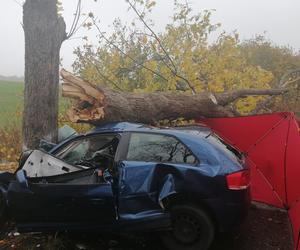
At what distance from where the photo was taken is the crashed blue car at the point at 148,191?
5312 millimetres

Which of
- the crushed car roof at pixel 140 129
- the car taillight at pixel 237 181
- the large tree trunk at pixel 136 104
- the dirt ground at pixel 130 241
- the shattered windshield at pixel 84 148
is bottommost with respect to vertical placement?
the dirt ground at pixel 130 241

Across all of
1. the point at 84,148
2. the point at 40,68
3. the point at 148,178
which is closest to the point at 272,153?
the point at 148,178

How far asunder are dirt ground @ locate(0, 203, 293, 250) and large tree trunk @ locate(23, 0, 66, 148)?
192 centimetres

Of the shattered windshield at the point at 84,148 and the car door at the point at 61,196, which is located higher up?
the shattered windshield at the point at 84,148

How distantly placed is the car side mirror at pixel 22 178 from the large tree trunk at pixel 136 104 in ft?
4.50

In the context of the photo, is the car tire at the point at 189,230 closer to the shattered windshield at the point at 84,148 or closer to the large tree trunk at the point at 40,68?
the shattered windshield at the point at 84,148

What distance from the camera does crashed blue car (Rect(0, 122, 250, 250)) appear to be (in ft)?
17.4

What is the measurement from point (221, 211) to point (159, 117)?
3330mm

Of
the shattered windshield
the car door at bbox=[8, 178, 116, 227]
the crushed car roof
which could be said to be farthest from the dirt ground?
the crushed car roof

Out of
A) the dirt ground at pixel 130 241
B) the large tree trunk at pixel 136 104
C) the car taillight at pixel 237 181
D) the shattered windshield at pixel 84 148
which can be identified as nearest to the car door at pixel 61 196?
the shattered windshield at pixel 84 148

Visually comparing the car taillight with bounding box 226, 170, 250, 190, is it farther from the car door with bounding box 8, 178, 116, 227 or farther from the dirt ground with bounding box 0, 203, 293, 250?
the car door with bounding box 8, 178, 116, 227

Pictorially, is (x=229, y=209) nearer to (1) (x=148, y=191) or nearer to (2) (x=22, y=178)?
(1) (x=148, y=191)

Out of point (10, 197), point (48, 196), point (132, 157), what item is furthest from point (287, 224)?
point (10, 197)

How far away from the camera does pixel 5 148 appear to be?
11.8 m
